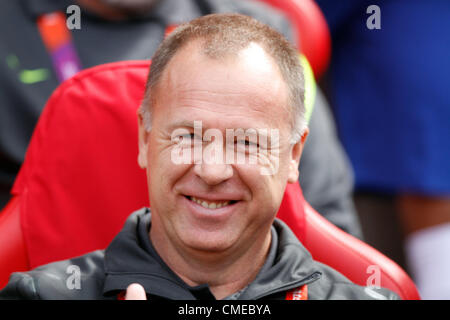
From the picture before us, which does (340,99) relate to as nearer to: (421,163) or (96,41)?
(421,163)

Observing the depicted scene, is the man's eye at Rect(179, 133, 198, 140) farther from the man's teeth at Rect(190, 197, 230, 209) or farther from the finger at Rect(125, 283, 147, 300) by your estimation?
the finger at Rect(125, 283, 147, 300)

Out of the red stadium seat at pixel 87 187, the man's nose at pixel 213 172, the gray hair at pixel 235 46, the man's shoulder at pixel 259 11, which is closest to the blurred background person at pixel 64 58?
the man's shoulder at pixel 259 11

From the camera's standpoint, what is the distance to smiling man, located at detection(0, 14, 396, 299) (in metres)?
0.86

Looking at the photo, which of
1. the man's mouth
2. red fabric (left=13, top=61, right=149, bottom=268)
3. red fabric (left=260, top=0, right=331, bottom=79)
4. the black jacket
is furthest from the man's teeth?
red fabric (left=260, top=0, right=331, bottom=79)

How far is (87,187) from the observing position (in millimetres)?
1093

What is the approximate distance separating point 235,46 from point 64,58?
26.5 inches

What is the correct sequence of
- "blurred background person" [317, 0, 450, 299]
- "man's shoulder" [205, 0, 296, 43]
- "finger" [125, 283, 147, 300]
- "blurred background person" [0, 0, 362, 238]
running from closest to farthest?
1. "finger" [125, 283, 147, 300]
2. "blurred background person" [0, 0, 362, 238]
3. "man's shoulder" [205, 0, 296, 43]
4. "blurred background person" [317, 0, 450, 299]

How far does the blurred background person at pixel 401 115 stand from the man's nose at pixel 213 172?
1149 millimetres

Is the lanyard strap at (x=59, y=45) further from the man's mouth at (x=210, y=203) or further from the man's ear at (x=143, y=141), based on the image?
the man's mouth at (x=210, y=203)

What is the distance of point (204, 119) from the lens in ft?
2.80

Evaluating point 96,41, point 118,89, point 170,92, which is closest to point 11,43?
point 96,41

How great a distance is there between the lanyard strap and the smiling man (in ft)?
1.78

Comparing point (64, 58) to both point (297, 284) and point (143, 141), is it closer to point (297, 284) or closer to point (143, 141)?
point (143, 141)

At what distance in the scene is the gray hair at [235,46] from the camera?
0.89 m
